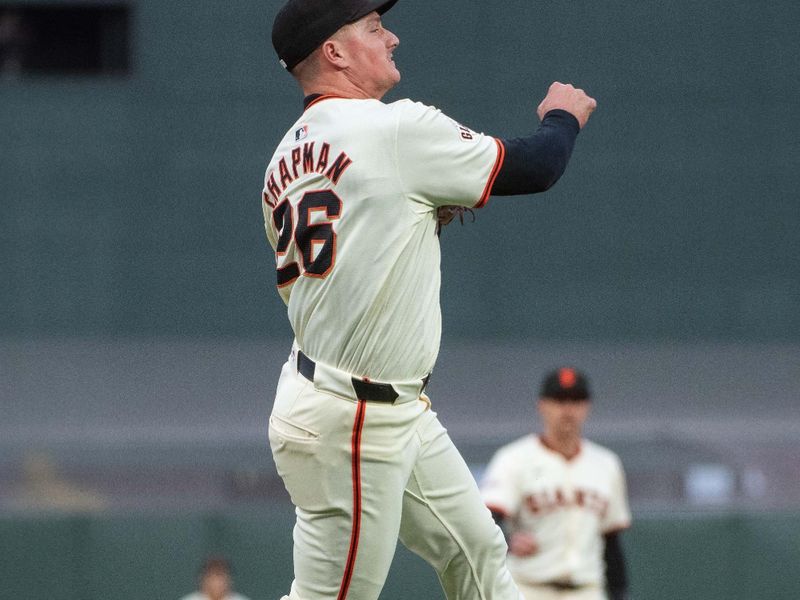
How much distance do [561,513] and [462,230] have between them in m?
6.26

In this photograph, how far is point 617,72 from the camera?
11.4 m

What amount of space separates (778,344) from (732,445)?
956 millimetres

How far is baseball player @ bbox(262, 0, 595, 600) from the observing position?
2.85 metres

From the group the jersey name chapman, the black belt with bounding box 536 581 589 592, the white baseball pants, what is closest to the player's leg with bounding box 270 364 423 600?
the white baseball pants

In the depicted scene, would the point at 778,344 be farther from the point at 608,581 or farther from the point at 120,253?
the point at 608,581

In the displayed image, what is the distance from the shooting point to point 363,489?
9.50 feet

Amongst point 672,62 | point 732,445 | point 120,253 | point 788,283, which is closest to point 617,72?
point 672,62

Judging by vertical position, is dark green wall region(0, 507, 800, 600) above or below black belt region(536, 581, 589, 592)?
below

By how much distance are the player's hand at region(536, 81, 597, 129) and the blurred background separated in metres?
7.99

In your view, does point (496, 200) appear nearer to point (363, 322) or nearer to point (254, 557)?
point (254, 557)

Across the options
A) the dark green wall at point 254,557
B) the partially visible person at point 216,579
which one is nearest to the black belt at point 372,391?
the partially visible person at point 216,579

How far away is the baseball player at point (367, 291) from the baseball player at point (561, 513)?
92.6 inches

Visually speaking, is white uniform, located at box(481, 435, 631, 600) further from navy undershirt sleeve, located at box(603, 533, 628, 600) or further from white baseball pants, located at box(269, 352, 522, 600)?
white baseball pants, located at box(269, 352, 522, 600)

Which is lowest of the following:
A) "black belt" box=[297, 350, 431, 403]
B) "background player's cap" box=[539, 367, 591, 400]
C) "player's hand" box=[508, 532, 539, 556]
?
"player's hand" box=[508, 532, 539, 556]
